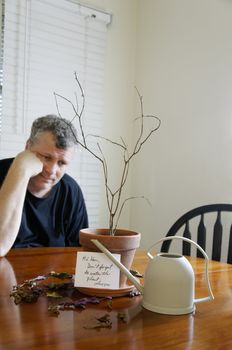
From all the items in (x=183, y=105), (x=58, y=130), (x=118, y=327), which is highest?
(x=183, y=105)

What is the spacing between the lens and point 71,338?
2.29ft

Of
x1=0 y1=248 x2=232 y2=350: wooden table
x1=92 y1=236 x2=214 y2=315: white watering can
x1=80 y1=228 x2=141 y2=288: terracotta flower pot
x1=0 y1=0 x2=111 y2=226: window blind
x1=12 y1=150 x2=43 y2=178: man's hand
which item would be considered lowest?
x1=0 y1=248 x2=232 y2=350: wooden table

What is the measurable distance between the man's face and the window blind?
87 cm

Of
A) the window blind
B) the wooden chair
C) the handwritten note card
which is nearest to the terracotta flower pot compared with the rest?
the handwritten note card

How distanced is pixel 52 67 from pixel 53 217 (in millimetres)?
1278

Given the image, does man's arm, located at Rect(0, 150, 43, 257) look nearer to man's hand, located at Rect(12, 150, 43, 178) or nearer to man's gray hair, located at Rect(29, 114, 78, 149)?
man's hand, located at Rect(12, 150, 43, 178)

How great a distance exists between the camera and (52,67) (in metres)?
2.79

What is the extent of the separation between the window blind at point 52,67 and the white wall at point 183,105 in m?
0.35

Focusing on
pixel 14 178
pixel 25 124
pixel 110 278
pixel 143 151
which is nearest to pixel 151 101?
pixel 143 151

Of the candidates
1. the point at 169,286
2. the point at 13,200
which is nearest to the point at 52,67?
the point at 13,200

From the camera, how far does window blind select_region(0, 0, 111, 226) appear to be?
2611 mm

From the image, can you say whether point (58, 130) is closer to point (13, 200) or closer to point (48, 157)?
point (48, 157)

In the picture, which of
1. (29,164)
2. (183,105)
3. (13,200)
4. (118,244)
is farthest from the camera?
(183,105)

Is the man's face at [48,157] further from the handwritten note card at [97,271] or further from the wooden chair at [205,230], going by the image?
the handwritten note card at [97,271]
